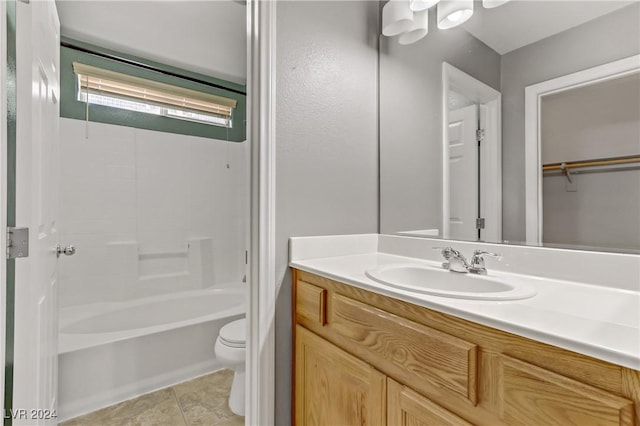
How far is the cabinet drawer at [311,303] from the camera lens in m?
1.07

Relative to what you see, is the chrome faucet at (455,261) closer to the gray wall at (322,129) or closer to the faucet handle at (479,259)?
the faucet handle at (479,259)

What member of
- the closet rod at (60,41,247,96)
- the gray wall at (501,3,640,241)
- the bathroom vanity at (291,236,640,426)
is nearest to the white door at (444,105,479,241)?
the gray wall at (501,3,640,241)

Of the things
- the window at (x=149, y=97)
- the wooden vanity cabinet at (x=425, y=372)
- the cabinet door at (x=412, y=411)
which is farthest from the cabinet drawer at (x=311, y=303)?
the window at (x=149, y=97)

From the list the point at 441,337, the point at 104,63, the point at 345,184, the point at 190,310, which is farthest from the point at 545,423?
the point at 104,63

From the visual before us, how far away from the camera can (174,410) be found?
5.42 feet

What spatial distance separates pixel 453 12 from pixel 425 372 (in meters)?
1.38

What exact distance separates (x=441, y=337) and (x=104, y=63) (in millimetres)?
2722

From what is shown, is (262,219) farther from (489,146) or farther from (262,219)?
(489,146)

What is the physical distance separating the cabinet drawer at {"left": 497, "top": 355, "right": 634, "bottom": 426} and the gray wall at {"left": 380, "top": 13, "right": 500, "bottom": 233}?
87cm

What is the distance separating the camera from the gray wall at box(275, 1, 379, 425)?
4.06ft

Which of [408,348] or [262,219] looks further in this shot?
[262,219]

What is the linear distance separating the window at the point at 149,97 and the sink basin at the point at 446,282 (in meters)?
2.27

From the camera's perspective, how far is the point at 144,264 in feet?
7.87

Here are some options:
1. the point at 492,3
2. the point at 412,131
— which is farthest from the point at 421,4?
the point at 412,131
